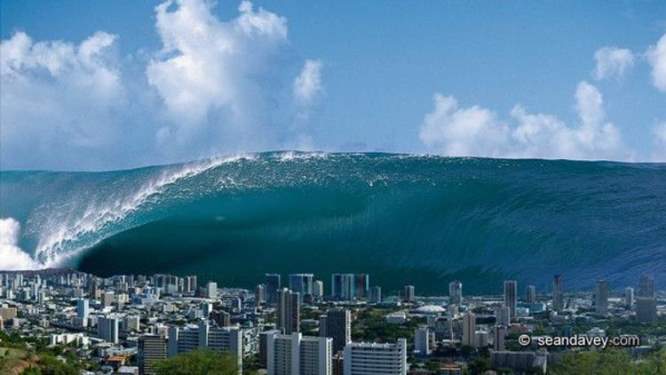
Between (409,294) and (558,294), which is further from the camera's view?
(409,294)

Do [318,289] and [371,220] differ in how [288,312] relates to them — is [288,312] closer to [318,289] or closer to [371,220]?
[318,289]

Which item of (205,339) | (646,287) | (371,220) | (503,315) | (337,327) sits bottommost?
(205,339)

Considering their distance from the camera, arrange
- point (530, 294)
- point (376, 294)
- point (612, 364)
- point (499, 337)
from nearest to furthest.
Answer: point (612, 364) < point (499, 337) < point (530, 294) < point (376, 294)

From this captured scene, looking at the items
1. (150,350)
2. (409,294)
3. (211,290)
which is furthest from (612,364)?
(211,290)

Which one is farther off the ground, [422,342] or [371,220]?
[371,220]

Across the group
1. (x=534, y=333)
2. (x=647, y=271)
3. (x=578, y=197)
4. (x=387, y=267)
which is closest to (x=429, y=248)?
(x=387, y=267)

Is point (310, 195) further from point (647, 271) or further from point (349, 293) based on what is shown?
point (647, 271)

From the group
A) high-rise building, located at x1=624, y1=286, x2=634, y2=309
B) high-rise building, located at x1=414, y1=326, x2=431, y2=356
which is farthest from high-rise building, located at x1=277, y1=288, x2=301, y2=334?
high-rise building, located at x1=624, y1=286, x2=634, y2=309
